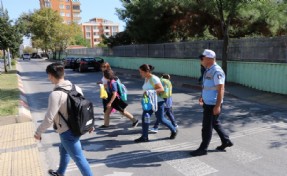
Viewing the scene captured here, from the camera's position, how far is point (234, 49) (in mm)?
13680

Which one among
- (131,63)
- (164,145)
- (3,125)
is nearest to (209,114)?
(164,145)

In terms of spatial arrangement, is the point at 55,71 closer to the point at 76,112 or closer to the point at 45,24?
the point at 76,112

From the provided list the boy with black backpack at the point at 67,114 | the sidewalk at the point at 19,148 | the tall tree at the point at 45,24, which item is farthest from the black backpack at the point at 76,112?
the tall tree at the point at 45,24

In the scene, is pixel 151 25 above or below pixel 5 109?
above

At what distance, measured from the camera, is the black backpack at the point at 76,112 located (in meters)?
3.48

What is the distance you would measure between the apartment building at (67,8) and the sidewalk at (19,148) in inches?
4505

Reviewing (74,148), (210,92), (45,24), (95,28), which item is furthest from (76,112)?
(95,28)

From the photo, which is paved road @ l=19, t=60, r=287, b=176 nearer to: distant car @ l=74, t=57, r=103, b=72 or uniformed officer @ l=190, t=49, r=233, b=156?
uniformed officer @ l=190, t=49, r=233, b=156

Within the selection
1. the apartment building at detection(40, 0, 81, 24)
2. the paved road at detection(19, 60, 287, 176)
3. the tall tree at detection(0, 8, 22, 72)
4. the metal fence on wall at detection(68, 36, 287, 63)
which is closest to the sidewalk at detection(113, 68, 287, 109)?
the paved road at detection(19, 60, 287, 176)

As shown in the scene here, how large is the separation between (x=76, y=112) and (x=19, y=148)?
2.99 m

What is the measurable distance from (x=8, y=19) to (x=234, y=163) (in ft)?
81.7

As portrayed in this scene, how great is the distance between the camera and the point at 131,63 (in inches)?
1044

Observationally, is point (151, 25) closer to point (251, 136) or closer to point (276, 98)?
point (276, 98)

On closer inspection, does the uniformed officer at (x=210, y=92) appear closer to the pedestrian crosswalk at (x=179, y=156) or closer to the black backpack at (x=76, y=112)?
the pedestrian crosswalk at (x=179, y=156)
